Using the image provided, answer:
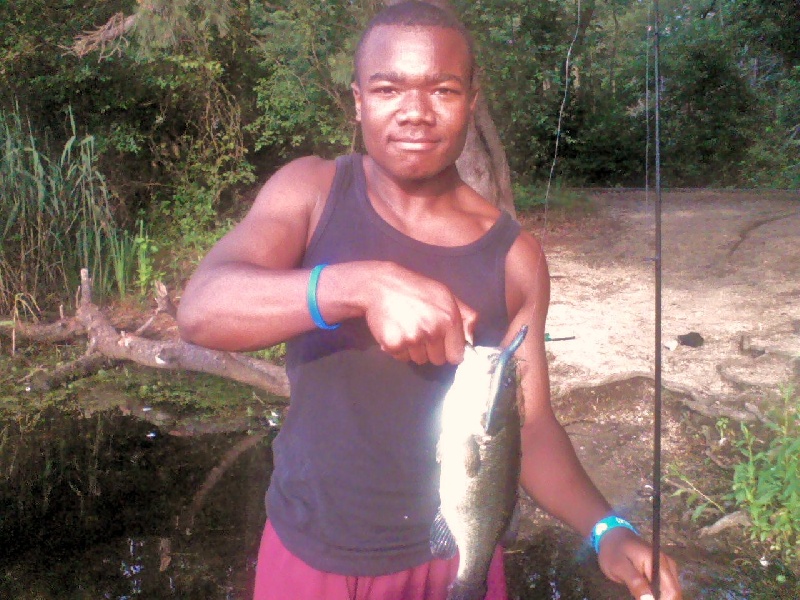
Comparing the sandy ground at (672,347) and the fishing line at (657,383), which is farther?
the sandy ground at (672,347)

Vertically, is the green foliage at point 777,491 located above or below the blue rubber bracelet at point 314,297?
below

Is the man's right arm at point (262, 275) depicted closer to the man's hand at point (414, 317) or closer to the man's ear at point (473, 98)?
the man's hand at point (414, 317)

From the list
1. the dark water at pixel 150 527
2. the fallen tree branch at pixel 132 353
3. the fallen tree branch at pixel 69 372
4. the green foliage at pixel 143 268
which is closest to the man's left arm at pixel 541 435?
the dark water at pixel 150 527

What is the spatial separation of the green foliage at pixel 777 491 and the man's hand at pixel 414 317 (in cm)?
351

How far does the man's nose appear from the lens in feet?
5.61

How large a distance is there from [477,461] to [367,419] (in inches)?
14.3

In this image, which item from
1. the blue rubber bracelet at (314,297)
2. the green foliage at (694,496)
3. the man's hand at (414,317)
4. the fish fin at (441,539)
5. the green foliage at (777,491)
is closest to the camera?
the man's hand at (414,317)

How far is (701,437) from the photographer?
217 inches

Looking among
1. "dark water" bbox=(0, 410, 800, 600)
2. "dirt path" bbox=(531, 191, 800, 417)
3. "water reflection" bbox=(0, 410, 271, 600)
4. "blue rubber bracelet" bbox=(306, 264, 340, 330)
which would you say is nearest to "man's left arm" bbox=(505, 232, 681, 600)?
"blue rubber bracelet" bbox=(306, 264, 340, 330)

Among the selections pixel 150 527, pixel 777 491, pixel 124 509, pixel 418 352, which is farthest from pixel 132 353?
pixel 418 352

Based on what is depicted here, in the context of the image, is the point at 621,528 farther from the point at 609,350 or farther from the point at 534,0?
the point at 534,0

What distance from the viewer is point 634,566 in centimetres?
178

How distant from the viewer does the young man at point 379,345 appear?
1752 mm

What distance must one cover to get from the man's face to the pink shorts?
89 centimetres
